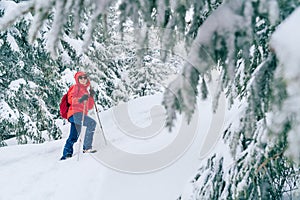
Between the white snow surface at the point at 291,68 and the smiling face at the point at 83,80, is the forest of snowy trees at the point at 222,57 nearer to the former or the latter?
the white snow surface at the point at 291,68

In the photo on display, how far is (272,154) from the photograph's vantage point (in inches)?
104

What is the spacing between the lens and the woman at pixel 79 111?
7.10m

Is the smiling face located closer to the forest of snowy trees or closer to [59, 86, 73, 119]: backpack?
[59, 86, 73, 119]: backpack

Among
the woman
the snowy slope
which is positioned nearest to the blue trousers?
the woman

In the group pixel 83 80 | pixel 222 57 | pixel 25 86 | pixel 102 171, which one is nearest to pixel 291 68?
pixel 222 57

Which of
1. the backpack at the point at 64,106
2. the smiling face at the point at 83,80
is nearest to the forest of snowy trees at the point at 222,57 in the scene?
the smiling face at the point at 83,80

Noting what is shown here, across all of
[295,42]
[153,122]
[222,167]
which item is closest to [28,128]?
[153,122]

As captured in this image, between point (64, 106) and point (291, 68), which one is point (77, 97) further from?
point (291, 68)

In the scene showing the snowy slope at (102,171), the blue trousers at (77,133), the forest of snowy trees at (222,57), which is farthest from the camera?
the blue trousers at (77,133)

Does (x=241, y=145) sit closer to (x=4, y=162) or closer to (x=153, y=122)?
(x=4, y=162)

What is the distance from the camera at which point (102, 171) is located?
5926 millimetres

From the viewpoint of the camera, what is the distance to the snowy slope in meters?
5.07

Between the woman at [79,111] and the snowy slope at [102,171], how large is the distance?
0.28 metres

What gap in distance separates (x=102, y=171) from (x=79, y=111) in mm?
1738
